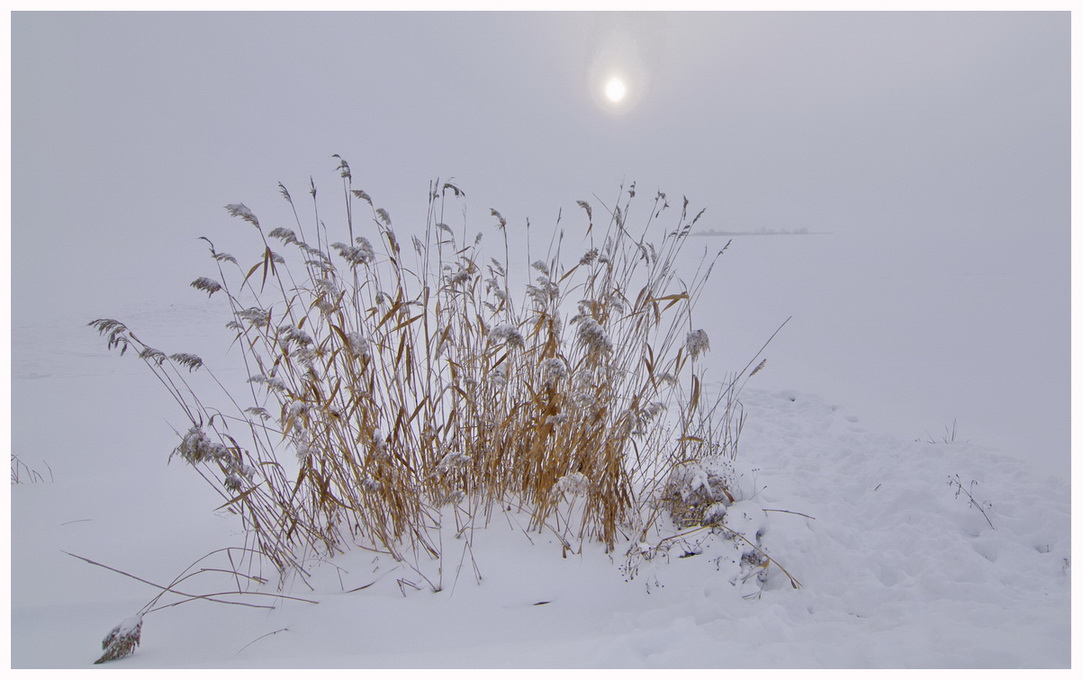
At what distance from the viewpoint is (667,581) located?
1.71m

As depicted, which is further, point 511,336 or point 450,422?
point 450,422

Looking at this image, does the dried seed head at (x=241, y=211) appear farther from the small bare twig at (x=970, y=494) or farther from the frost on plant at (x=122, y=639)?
the small bare twig at (x=970, y=494)

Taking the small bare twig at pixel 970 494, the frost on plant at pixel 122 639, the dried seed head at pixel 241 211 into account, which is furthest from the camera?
the small bare twig at pixel 970 494

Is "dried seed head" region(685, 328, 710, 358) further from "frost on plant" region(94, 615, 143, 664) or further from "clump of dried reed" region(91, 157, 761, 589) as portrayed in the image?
"frost on plant" region(94, 615, 143, 664)

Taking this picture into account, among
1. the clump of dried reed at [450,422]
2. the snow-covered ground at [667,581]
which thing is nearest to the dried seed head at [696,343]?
the clump of dried reed at [450,422]

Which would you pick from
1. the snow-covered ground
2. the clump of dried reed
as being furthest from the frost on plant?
the clump of dried reed

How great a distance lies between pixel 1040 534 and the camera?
2.06 m

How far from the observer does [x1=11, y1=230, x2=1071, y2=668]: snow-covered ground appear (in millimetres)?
1368

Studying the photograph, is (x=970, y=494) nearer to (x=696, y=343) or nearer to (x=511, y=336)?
(x=696, y=343)

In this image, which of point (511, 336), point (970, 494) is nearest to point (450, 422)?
point (511, 336)

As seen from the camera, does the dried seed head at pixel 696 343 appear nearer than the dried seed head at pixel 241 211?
Yes

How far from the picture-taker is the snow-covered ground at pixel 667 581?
1.37m

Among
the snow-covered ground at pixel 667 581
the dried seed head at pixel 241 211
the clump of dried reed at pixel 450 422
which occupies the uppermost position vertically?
the dried seed head at pixel 241 211

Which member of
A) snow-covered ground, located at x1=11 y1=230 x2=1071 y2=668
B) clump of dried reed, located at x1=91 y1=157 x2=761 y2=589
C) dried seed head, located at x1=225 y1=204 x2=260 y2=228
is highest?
dried seed head, located at x1=225 y1=204 x2=260 y2=228
